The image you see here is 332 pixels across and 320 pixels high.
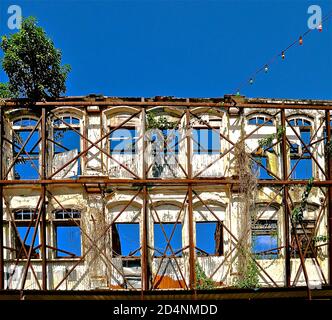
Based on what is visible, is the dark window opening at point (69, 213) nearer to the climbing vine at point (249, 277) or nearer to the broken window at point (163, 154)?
the broken window at point (163, 154)

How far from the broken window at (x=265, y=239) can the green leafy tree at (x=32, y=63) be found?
859 cm

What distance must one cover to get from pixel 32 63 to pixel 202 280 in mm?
9270

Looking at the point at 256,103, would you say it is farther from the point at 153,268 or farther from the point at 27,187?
the point at 27,187

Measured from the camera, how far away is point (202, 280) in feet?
52.7

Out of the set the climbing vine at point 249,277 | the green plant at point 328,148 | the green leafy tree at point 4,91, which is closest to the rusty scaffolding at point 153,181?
the green plant at point 328,148

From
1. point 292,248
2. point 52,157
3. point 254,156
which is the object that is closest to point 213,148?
point 254,156

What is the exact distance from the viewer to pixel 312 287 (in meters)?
A: 14.7

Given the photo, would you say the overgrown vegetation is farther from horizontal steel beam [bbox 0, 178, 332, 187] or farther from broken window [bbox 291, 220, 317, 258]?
broken window [bbox 291, 220, 317, 258]

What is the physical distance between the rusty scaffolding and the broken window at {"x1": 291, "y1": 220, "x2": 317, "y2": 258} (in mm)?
194

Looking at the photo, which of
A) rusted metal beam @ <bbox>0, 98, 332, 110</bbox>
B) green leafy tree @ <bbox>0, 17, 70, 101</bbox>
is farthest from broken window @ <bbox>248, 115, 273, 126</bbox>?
green leafy tree @ <bbox>0, 17, 70, 101</bbox>

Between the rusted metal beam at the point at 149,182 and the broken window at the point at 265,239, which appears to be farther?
the broken window at the point at 265,239

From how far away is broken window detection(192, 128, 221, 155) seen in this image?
17.5 meters

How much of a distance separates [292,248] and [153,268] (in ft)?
16.2

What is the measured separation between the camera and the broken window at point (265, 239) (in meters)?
17.0
